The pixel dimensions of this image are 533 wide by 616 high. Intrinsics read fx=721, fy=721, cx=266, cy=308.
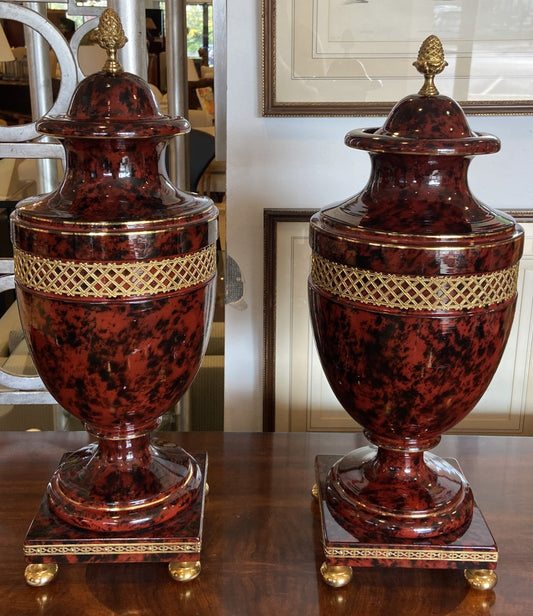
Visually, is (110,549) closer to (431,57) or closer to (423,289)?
(423,289)

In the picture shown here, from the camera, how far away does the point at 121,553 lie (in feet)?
2.46

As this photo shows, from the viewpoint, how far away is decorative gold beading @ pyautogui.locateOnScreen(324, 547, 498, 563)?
2.45 ft

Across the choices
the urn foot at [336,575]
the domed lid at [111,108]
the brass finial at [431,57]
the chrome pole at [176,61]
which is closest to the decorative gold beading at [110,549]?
the urn foot at [336,575]

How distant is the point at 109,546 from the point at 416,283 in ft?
1.36

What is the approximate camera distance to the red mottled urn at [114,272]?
67 cm

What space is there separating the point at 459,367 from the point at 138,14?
26.2 inches

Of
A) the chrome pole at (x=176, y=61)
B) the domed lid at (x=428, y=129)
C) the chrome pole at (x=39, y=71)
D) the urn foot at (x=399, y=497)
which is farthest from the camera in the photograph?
the chrome pole at (x=176, y=61)

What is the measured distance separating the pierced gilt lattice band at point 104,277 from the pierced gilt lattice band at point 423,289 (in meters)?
0.16

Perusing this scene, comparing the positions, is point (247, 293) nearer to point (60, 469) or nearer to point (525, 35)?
point (60, 469)

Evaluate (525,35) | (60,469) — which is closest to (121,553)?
(60,469)

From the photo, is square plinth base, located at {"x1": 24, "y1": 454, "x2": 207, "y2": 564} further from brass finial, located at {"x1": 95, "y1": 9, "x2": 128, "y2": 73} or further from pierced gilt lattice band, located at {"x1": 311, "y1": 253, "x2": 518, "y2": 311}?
brass finial, located at {"x1": 95, "y1": 9, "x2": 128, "y2": 73}

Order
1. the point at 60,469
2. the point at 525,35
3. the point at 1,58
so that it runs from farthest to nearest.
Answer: the point at 1,58, the point at 525,35, the point at 60,469

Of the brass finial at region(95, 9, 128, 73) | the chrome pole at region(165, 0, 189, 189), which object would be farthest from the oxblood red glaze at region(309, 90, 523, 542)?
the chrome pole at region(165, 0, 189, 189)

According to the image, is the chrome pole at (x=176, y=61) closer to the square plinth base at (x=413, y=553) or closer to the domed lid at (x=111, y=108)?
the domed lid at (x=111, y=108)
